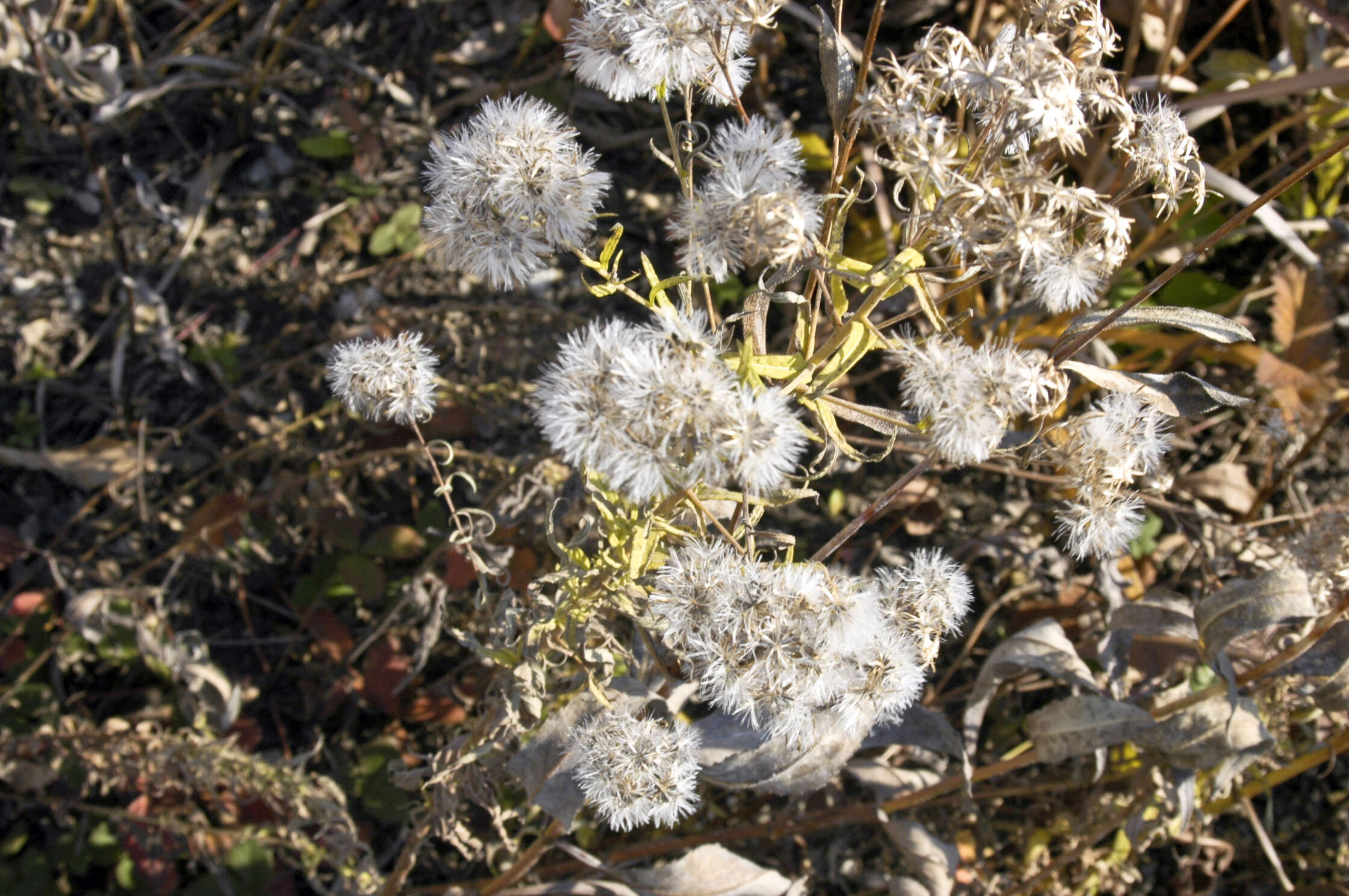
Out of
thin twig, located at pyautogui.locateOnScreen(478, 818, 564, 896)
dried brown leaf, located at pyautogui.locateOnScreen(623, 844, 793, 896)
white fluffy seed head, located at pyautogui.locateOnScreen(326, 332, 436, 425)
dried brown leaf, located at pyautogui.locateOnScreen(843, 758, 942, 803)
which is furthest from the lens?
dried brown leaf, located at pyautogui.locateOnScreen(843, 758, 942, 803)

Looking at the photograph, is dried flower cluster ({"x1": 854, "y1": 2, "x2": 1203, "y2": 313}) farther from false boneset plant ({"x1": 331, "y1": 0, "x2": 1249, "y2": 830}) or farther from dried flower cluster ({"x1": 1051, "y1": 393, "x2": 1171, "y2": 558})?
dried flower cluster ({"x1": 1051, "y1": 393, "x2": 1171, "y2": 558})

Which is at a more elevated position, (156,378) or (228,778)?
(156,378)

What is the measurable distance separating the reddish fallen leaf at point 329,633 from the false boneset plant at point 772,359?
3.39 feet

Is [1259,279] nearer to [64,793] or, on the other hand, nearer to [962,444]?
[962,444]

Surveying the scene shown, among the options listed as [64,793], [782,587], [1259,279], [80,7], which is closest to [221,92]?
[80,7]

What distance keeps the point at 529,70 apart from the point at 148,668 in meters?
1.88

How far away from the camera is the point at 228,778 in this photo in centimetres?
197

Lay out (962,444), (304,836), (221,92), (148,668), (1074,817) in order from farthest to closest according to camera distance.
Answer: (221,92) → (148,668) → (1074,817) → (304,836) → (962,444)

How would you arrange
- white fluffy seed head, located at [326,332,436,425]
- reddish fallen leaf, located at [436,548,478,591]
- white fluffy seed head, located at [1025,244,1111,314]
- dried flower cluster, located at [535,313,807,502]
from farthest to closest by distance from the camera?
reddish fallen leaf, located at [436,548,478,591] → white fluffy seed head, located at [326,332,436,425] → white fluffy seed head, located at [1025,244,1111,314] → dried flower cluster, located at [535,313,807,502]

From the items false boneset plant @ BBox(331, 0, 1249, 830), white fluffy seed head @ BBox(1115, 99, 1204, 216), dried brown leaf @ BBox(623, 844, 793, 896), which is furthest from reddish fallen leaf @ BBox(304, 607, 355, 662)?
white fluffy seed head @ BBox(1115, 99, 1204, 216)

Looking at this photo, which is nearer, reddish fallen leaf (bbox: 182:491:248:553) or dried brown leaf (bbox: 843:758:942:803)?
dried brown leaf (bbox: 843:758:942:803)

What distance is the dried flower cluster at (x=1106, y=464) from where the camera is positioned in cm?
119

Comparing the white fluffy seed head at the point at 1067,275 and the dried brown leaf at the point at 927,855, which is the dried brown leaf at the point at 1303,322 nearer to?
the dried brown leaf at the point at 927,855

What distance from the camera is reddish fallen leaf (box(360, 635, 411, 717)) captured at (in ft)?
7.26
